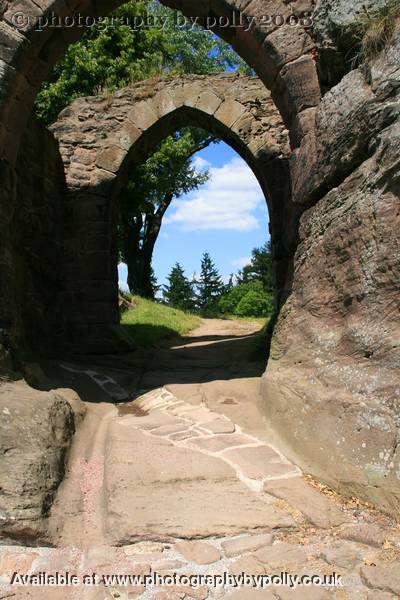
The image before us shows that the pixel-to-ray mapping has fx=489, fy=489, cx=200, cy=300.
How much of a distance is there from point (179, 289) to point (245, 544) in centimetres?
4702

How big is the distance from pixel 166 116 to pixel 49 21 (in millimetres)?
4264

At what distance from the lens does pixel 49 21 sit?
388 centimetres

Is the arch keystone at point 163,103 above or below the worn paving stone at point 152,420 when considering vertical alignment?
above

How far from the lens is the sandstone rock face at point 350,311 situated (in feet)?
8.81

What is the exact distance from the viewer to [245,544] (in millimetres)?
2367

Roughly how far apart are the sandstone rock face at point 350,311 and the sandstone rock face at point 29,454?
148 cm

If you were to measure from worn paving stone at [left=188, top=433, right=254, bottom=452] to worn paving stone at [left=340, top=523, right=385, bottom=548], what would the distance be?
1.04 m

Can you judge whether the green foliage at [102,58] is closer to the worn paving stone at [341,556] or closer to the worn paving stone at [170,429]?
the worn paving stone at [170,429]

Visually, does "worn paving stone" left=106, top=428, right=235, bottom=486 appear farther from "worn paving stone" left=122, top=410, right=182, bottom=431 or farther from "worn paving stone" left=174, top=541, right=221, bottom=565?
"worn paving stone" left=174, top=541, right=221, bottom=565

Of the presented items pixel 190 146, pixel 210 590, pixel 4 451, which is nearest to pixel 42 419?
pixel 4 451

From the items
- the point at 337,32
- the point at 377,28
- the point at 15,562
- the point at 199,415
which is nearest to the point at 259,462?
the point at 199,415

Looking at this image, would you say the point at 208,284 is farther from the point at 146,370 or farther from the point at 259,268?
the point at 146,370

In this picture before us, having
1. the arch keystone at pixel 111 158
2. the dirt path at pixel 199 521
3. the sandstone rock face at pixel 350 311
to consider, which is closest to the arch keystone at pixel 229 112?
the arch keystone at pixel 111 158

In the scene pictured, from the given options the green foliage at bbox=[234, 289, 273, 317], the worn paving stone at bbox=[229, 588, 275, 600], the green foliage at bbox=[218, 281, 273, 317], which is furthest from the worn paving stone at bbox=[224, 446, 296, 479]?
the green foliage at bbox=[234, 289, 273, 317]
